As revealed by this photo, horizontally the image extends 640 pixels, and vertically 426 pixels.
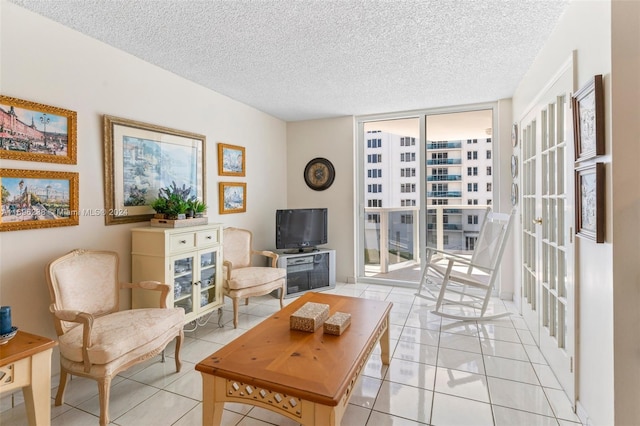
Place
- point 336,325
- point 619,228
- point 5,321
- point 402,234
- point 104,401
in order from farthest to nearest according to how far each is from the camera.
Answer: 1. point 402,234
2. point 336,325
3. point 104,401
4. point 5,321
5. point 619,228

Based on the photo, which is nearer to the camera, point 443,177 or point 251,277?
point 251,277

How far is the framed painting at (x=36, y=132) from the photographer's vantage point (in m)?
1.93

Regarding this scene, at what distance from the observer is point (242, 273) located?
3352mm

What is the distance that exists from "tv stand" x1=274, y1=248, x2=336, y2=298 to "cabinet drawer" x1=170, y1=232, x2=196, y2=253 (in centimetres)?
145

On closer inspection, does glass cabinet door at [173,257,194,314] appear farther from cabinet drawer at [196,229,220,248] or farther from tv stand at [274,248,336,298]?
tv stand at [274,248,336,298]

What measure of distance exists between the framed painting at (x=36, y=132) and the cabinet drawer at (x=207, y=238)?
1.07 meters

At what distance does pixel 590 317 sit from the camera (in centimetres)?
167

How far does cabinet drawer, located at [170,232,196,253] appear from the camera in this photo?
257cm

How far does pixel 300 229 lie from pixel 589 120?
3255 mm

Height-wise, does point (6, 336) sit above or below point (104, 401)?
above

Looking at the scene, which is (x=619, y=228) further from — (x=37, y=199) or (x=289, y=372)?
(x=37, y=199)

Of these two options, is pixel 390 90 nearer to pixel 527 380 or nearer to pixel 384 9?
pixel 384 9

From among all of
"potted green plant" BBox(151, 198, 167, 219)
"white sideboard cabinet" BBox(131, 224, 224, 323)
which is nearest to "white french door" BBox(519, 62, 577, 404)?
"white sideboard cabinet" BBox(131, 224, 224, 323)

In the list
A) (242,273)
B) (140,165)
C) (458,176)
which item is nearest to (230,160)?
(140,165)
